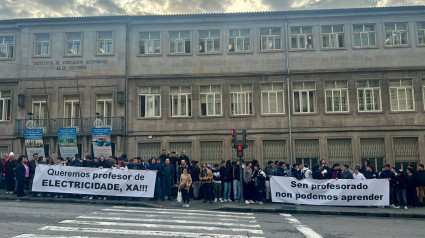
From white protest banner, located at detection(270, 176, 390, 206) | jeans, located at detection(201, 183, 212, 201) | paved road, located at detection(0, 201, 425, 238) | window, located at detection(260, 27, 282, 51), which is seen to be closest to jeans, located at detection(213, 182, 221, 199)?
jeans, located at detection(201, 183, 212, 201)

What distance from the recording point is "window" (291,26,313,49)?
910 inches

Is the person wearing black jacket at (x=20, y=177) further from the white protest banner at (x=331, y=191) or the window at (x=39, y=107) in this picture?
the white protest banner at (x=331, y=191)

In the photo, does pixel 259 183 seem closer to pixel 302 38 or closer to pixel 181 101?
pixel 181 101

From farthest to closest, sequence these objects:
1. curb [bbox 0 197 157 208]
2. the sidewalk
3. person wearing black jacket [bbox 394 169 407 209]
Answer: person wearing black jacket [bbox 394 169 407 209] < curb [bbox 0 197 157 208] < the sidewalk

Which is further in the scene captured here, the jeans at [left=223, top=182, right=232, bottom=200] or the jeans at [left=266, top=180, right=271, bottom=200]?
the jeans at [left=223, top=182, right=232, bottom=200]

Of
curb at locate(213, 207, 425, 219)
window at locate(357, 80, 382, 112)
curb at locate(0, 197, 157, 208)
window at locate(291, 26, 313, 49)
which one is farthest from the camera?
window at locate(291, 26, 313, 49)

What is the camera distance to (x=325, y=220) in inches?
465

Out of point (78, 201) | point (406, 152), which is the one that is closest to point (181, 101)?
point (78, 201)

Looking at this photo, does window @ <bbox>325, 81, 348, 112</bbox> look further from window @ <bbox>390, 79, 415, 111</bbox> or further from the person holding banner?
the person holding banner

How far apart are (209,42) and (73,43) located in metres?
9.50

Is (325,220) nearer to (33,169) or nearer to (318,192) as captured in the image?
(318,192)

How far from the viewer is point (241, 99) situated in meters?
23.1

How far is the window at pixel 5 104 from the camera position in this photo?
79.3ft

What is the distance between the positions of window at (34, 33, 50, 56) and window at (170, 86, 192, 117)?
30.5ft
